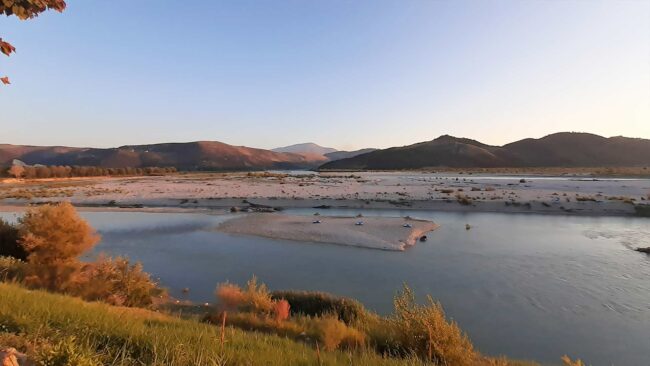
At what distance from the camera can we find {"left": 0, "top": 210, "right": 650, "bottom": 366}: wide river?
927 centimetres

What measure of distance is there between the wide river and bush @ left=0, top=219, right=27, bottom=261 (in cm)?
379

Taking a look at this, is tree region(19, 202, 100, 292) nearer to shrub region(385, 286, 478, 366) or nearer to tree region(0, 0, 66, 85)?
tree region(0, 0, 66, 85)

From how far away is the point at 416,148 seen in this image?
16638cm

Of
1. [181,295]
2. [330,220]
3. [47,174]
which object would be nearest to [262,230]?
[330,220]

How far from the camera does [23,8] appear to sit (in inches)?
190

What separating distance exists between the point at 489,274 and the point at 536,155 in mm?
153528

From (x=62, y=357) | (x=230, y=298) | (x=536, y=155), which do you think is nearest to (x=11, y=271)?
(x=230, y=298)

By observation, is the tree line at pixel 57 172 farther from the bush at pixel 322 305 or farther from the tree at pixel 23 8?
the tree at pixel 23 8

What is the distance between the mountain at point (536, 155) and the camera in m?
138

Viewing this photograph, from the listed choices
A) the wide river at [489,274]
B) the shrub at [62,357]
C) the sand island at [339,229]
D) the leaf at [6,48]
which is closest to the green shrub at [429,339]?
the wide river at [489,274]

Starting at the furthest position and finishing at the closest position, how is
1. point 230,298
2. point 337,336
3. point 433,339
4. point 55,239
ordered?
point 55,239 → point 230,298 → point 337,336 → point 433,339

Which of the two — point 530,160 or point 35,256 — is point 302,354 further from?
point 530,160

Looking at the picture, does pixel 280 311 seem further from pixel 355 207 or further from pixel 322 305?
pixel 355 207

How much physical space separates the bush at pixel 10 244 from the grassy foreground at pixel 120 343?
953 cm
